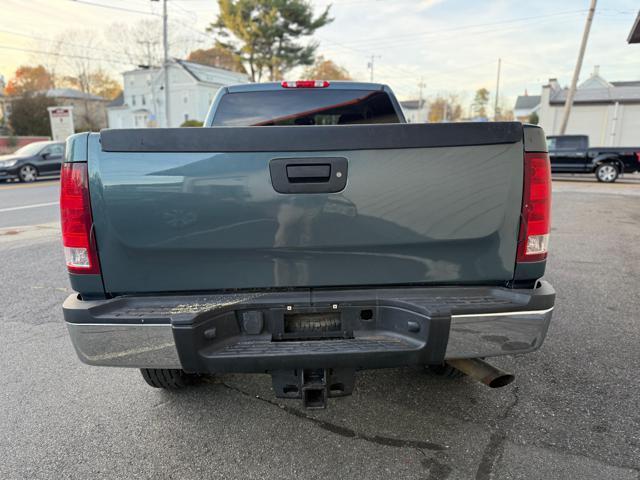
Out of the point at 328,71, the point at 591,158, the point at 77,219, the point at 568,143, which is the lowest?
the point at 591,158

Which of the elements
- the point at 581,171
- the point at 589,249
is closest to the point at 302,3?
the point at 581,171

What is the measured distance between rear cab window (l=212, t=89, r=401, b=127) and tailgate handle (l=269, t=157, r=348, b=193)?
225 cm

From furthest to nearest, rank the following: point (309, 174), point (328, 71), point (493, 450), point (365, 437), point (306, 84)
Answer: point (328, 71), point (306, 84), point (365, 437), point (493, 450), point (309, 174)

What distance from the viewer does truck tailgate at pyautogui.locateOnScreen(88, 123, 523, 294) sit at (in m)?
2.02

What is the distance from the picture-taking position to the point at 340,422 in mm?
2664

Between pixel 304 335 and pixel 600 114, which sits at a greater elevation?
pixel 600 114

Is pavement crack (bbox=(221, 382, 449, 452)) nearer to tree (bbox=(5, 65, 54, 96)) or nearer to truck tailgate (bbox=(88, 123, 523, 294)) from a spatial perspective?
truck tailgate (bbox=(88, 123, 523, 294))

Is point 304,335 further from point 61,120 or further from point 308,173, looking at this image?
point 61,120

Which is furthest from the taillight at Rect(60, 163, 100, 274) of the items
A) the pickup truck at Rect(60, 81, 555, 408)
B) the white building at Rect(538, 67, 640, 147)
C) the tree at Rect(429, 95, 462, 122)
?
the tree at Rect(429, 95, 462, 122)

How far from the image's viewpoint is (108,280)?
2.12 meters

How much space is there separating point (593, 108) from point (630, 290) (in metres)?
37.5

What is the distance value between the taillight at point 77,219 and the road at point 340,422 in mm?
1072

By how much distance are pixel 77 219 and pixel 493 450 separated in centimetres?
237

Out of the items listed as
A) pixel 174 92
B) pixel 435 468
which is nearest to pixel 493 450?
pixel 435 468
